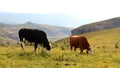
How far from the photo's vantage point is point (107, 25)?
180m

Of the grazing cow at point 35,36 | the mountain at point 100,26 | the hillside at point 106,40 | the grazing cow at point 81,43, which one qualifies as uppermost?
the grazing cow at point 35,36

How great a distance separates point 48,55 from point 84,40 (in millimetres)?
6856

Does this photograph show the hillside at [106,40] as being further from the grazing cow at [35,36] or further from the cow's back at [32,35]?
the cow's back at [32,35]

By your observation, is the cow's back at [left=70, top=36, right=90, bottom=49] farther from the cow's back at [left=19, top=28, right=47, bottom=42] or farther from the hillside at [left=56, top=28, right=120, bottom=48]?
the hillside at [left=56, top=28, right=120, bottom=48]

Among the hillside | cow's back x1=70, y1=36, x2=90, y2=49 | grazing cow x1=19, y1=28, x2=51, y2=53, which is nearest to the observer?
grazing cow x1=19, y1=28, x2=51, y2=53

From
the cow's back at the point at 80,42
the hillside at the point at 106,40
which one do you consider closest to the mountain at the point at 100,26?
the hillside at the point at 106,40

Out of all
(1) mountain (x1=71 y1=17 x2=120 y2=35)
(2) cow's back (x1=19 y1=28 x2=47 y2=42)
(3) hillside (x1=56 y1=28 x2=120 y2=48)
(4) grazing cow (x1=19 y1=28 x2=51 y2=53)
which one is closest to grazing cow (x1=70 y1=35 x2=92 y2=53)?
(4) grazing cow (x1=19 y1=28 x2=51 y2=53)

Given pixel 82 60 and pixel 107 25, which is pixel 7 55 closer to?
pixel 82 60

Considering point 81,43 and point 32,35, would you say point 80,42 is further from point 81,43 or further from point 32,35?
point 32,35

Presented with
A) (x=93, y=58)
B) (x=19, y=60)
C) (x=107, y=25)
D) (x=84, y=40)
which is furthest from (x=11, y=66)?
(x=107, y=25)

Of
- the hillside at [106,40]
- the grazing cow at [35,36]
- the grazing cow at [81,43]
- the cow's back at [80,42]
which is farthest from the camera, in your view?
the hillside at [106,40]

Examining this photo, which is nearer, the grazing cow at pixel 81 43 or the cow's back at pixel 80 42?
the grazing cow at pixel 81 43

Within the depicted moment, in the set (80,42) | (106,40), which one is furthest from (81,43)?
(106,40)

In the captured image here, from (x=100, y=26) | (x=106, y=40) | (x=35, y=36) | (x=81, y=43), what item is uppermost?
(x=35, y=36)
